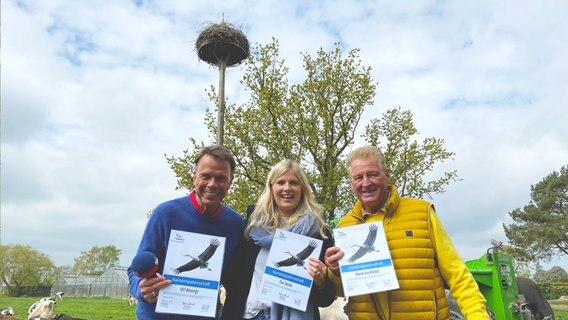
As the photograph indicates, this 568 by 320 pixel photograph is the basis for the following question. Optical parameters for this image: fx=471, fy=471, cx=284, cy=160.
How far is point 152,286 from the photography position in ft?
8.54

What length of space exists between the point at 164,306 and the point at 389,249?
4.24 feet

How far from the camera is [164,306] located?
261 centimetres

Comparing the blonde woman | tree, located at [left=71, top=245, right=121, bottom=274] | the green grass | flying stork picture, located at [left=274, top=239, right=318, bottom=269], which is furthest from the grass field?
tree, located at [left=71, top=245, right=121, bottom=274]

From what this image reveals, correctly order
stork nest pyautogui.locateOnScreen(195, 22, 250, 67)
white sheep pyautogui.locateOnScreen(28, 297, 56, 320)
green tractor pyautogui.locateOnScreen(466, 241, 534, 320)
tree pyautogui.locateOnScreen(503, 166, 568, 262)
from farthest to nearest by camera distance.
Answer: tree pyautogui.locateOnScreen(503, 166, 568, 262)
white sheep pyautogui.locateOnScreen(28, 297, 56, 320)
stork nest pyautogui.locateOnScreen(195, 22, 250, 67)
green tractor pyautogui.locateOnScreen(466, 241, 534, 320)

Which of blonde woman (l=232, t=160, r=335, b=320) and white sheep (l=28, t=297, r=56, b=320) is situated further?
white sheep (l=28, t=297, r=56, b=320)

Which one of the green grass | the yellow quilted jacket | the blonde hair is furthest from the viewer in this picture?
the green grass

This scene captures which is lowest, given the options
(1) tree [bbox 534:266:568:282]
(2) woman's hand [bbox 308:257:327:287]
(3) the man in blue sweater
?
(2) woman's hand [bbox 308:257:327:287]

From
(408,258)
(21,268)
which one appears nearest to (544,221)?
(408,258)

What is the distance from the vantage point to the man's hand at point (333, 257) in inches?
105

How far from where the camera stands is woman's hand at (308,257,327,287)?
2.68 m

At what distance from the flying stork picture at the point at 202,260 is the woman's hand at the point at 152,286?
11cm

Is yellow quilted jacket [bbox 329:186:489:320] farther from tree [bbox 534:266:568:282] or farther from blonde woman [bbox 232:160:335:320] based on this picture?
tree [bbox 534:266:568:282]

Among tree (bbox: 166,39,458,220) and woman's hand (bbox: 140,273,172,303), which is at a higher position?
tree (bbox: 166,39,458,220)

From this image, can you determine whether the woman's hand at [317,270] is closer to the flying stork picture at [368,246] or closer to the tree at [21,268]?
the flying stork picture at [368,246]
